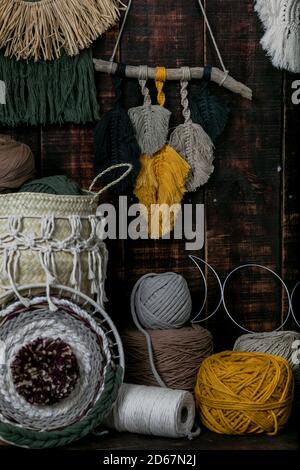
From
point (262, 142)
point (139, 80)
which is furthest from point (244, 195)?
point (139, 80)

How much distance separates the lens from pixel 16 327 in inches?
61.9

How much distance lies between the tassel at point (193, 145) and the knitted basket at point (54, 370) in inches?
20.5

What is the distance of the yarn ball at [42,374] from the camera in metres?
1.54

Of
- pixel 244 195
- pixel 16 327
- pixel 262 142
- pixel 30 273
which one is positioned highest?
pixel 262 142

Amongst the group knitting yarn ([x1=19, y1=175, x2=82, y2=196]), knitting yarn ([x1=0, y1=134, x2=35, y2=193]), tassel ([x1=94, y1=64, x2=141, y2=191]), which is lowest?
knitting yarn ([x1=19, y1=175, x2=82, y2=196])

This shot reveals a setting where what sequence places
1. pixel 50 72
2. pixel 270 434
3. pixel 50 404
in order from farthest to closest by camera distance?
pixel 50 72, pixel 270 434, pixel 50 404

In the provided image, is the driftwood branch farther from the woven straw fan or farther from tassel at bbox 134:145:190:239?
tassel at bbox 134:145:190:239

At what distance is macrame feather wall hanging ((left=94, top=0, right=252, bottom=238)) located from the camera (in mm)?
1917

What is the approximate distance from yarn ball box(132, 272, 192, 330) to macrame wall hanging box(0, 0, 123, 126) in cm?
47

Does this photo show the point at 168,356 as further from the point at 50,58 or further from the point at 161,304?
the point at 50,58

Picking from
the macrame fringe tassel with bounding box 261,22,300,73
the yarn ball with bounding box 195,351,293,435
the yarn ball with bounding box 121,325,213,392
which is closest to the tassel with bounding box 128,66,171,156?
the macrame fringe tassel with bounding box 261,22,300,73

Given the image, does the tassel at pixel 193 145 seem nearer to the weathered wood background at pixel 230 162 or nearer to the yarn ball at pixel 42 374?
the weathered wood background at pixel 230 162

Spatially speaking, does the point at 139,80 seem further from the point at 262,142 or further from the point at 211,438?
the point at 211,438

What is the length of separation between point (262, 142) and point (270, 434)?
2.55 ft
